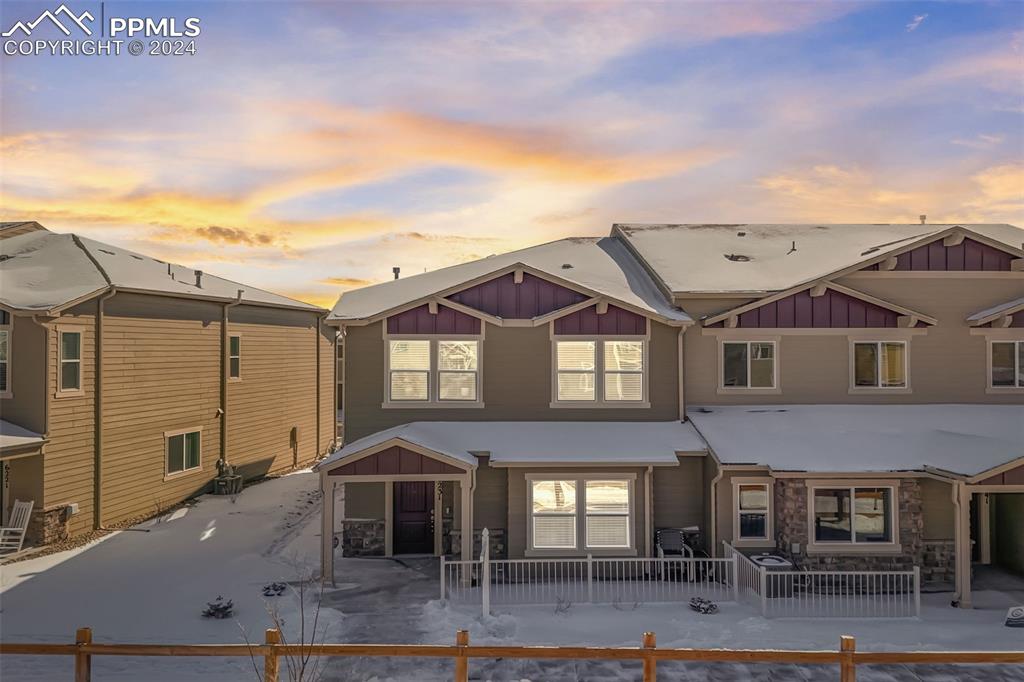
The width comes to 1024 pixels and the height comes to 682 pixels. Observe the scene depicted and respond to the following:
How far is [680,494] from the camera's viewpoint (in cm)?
1606

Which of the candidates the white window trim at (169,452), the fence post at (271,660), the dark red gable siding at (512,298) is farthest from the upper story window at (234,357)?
the fence post at (271,660)

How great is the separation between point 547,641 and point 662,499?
18.3 feet

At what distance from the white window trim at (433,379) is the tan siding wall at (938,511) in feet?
35.8

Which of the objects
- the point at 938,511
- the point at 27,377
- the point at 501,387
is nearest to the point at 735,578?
the point at 938,511

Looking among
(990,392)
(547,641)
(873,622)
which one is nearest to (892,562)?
(873,622)

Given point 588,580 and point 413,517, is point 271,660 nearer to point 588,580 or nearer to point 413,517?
point 588,580

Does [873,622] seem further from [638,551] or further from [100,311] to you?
[100,311]

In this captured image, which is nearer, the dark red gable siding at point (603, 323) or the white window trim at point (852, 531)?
the white window trim at point (852, 531)

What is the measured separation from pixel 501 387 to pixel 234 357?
479 inches

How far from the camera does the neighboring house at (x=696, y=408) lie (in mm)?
Result: 14727

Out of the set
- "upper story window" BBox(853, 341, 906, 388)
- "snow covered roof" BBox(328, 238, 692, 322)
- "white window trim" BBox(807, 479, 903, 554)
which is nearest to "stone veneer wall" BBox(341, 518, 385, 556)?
"snow covered roof" BBox(328, 238, 692, 322)

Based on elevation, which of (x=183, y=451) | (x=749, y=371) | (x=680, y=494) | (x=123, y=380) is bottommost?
(x=680, y=494)

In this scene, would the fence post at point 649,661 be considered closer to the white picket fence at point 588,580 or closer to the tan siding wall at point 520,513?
the white picket fence at point 588,580

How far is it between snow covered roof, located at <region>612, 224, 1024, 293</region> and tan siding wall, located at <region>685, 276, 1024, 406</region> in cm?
126
